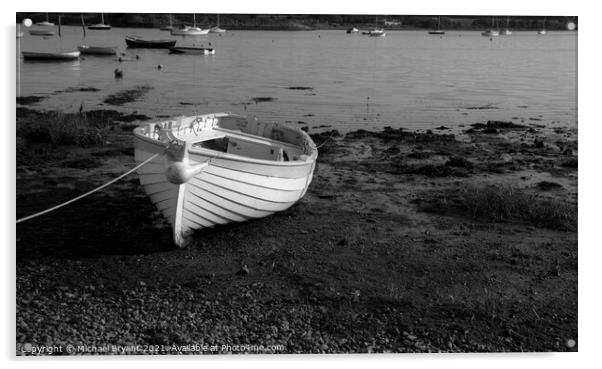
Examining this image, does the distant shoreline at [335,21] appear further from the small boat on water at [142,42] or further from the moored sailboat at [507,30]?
the small boat on water at [142,42]

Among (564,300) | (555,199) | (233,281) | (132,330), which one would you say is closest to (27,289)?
(132,330)

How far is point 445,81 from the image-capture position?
12.4 meters

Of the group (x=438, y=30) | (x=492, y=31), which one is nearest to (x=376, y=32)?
(x=438, y=30)

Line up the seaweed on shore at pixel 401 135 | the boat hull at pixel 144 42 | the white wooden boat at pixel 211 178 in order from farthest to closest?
1. the boat hull at pixel 144 42
2. the seaweed on shore at pixel 401 135
3. the white wooden boat at pixel 211 178

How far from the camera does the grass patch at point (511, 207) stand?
8.87 metres

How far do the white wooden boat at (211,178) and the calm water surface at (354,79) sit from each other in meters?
1.46

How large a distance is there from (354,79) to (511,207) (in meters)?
5.73

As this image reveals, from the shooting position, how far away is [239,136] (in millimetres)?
9836

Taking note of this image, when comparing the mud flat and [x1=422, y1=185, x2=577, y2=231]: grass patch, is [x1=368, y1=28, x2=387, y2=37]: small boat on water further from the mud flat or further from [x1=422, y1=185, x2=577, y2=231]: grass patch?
[x1=422, y1=185, x2=577, y2=231]: grass patch

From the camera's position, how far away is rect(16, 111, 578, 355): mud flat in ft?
21.0

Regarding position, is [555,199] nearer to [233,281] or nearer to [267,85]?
[233,281]

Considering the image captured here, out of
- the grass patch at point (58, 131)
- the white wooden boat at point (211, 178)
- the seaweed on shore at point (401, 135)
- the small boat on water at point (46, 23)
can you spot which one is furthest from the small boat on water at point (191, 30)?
the seaweed on shore at point (401, 135)

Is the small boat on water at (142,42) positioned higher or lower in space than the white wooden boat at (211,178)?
higher

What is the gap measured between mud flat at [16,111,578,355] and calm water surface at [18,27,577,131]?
138 cm
